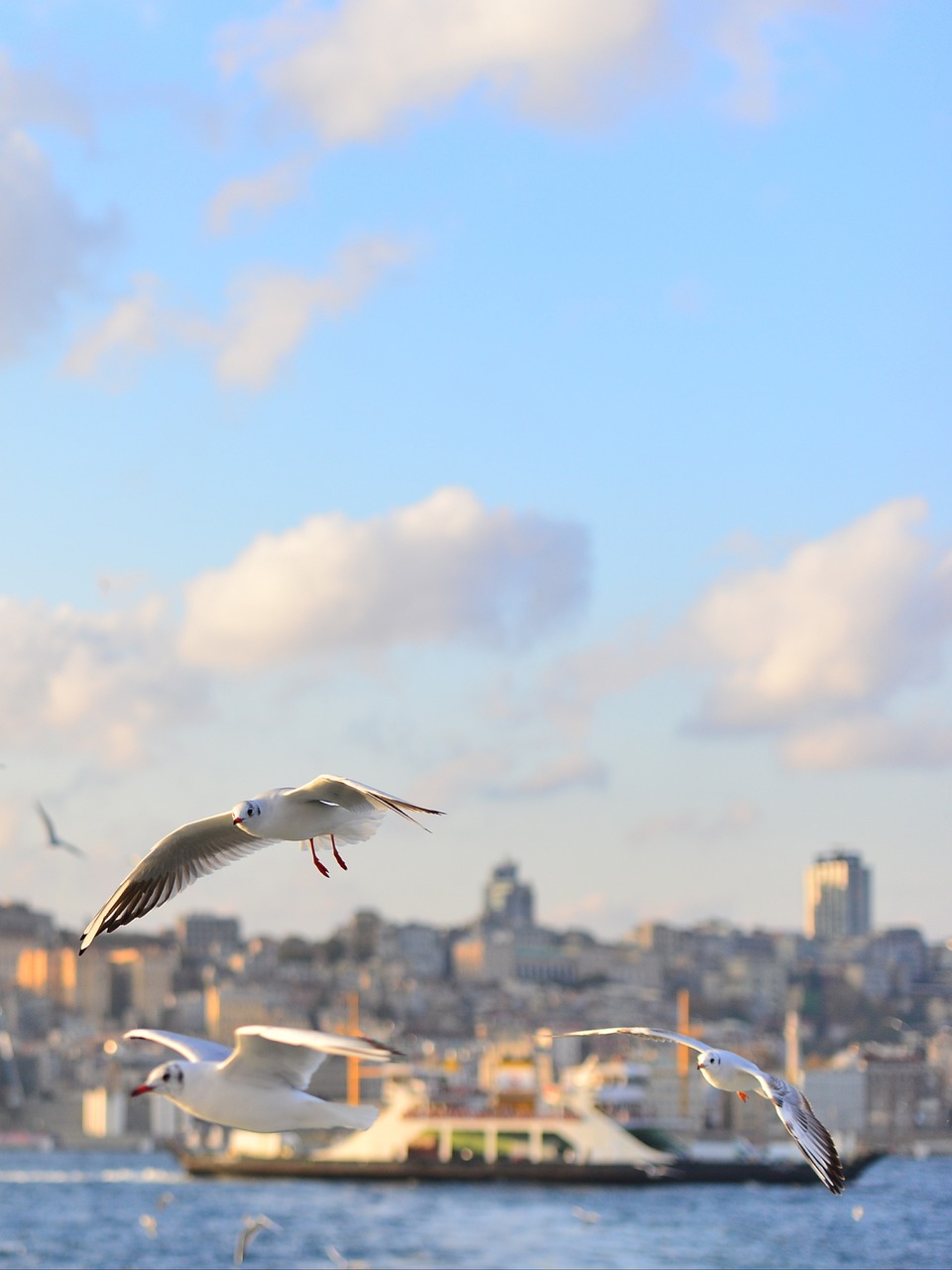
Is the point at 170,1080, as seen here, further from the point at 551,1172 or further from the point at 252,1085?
the point at 551,1172

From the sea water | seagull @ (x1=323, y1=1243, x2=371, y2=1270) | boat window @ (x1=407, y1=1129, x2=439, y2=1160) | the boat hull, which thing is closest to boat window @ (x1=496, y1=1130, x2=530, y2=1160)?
the boat hull

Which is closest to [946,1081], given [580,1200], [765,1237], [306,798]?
[580,1200]

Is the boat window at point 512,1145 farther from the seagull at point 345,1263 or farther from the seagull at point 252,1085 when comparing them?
the seagull at point 252,1085

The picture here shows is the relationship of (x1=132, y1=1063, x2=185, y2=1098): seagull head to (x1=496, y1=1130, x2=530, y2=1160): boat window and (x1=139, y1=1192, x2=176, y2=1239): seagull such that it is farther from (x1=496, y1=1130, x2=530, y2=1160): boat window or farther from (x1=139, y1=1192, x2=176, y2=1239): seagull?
(x1=496, y1=1130, x2=530, y2=1160): boat window

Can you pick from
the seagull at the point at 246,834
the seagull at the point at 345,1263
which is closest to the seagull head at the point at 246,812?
the seagull at the point at 246,834

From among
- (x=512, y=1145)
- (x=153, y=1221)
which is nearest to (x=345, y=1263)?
Answer: (x=153, y=1221)
